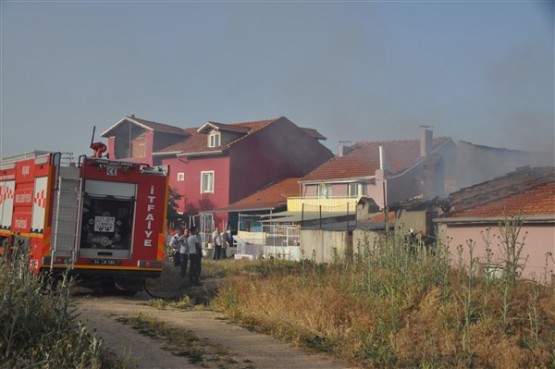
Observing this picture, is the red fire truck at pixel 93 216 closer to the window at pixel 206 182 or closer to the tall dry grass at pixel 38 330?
the tall dry grass at pixel 38 330

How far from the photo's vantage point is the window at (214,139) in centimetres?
4041

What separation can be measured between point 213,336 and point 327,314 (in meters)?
1.66

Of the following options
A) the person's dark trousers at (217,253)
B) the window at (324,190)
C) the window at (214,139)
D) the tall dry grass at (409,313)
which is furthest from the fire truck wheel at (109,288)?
the window at (214,139)

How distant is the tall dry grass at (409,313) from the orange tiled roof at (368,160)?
19552 millimetres

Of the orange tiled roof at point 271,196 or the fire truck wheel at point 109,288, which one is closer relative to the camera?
the fire truck wheel at point 109,288

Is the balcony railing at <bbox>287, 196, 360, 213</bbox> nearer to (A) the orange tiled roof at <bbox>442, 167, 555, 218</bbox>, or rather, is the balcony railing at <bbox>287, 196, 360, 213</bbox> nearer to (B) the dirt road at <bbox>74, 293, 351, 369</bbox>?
(A) the orange tiled roof at <bbox>442, 167, 555, 218</bbox>

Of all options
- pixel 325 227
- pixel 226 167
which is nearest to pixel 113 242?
pixel 325 227

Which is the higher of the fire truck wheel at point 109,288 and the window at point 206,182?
the window at point 206,182

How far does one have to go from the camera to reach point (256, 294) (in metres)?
10.5

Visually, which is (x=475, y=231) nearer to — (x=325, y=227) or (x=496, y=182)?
(x=496, y=182)

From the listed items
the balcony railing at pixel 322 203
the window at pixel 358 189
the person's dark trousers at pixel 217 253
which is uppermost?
the window at pixel 358 189

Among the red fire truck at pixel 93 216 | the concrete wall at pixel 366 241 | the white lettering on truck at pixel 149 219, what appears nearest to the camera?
the concrete wall at pixel 366 241

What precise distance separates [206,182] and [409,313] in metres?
33.2

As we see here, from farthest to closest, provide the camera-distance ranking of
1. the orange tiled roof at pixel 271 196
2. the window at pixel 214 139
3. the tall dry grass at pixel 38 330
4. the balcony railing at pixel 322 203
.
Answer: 1. the window at pixel 214 139
2. the orange tiled roof at pixel 271 196
3. the balcony railing at pixel 322 203
4. the tall dry grass at pixel 38 330
